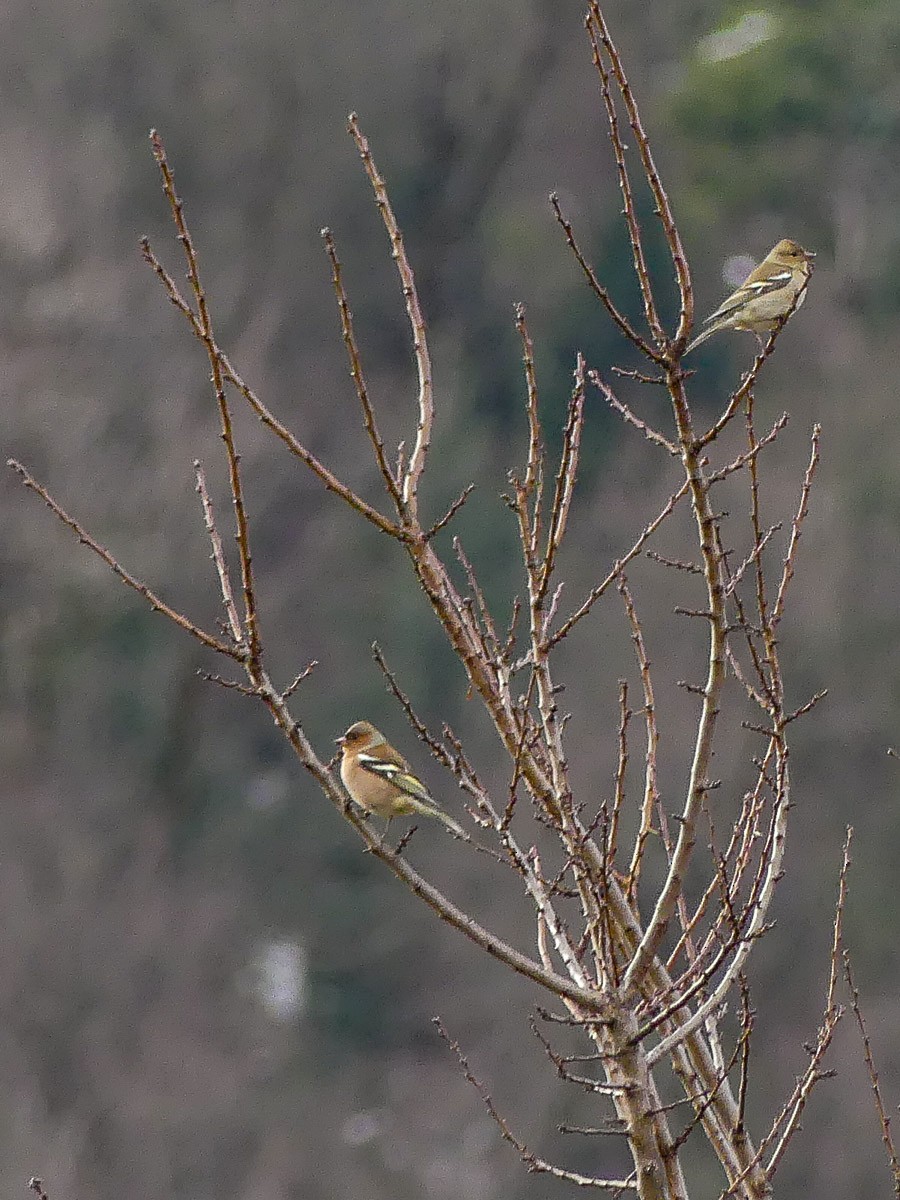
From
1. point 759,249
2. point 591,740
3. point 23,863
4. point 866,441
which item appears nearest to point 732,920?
point 591,740

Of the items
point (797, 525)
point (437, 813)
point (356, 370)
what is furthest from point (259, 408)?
point (437, 813)

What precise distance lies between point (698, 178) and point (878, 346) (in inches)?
144

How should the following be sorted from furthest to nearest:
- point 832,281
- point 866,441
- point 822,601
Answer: point 832,281, point 866,441, point 822,601

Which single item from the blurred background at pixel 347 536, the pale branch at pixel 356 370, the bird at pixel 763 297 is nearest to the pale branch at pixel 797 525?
the pale branch at pixel 356 370

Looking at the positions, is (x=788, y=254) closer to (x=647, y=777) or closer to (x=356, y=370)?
(x=647, y=777)

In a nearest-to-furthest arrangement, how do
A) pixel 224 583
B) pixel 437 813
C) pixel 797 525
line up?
pixel 224 583 < pixel 797 525 < pixel 437 813

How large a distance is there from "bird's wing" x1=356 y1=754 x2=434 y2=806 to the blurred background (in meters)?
13.8

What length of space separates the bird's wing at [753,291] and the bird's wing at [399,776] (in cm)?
165

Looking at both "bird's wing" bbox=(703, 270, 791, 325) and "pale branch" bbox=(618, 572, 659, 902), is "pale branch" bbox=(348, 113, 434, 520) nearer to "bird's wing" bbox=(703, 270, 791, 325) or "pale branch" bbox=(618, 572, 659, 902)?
"pale branch" bbox=(618, 572, 659, 902)

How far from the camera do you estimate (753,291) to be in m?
6.16

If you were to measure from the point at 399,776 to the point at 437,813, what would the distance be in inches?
26.7

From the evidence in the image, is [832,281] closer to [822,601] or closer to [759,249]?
[759,249]

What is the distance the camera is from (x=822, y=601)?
23875 millimetres

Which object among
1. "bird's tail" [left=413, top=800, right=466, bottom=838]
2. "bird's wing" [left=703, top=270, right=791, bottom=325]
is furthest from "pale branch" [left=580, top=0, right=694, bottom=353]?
"bird's wing" [left=703, top=270, right=791, bottom=325]
